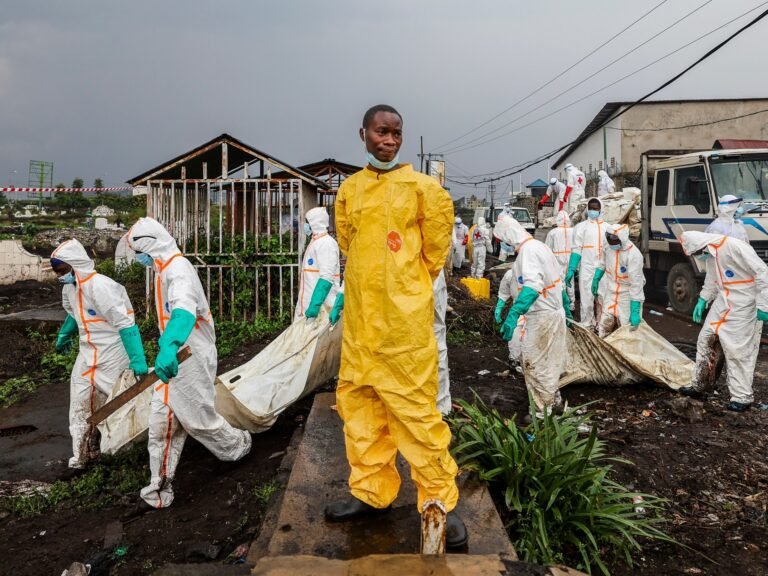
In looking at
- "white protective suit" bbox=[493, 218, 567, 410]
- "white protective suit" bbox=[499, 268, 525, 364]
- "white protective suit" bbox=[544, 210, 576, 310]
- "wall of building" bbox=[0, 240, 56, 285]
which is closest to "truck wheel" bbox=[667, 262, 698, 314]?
"white protective suit" bbox=[544, 210, 576, 310]

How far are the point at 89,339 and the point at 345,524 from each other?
2.83 meters

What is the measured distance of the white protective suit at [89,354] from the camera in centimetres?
418

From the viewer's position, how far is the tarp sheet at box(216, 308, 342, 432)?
424 cm

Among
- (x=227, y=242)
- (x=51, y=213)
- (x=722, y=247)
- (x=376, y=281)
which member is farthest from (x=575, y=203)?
(x=51, y=213)

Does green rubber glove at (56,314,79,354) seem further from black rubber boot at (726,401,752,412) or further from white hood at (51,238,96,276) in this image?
black rubber boot at (726,401,752,412)

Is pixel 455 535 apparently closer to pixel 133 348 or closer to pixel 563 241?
pixel 133 348

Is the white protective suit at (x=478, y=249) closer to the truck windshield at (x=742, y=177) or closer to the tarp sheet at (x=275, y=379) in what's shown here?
the truck windshield at (x=742, y=177)

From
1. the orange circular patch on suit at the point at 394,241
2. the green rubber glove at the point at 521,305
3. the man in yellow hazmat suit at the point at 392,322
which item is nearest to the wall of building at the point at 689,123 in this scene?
the green rubber glove at the point at 521,305

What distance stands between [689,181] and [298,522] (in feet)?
29.5

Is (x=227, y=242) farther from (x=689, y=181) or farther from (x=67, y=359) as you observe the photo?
(x=689, y=181)

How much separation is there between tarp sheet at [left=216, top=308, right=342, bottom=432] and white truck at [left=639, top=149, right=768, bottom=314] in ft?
18.6

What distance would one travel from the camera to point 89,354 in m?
4.28

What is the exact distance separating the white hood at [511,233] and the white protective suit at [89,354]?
3228 mm

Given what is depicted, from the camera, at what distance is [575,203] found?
11.5m
